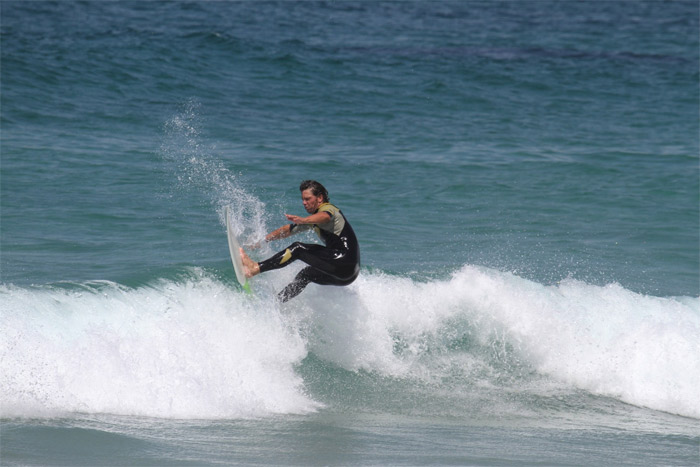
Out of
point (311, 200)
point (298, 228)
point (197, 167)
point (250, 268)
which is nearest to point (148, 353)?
point (250, 268)

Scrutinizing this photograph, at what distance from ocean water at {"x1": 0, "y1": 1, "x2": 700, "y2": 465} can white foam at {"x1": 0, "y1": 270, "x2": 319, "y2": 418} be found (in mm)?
27

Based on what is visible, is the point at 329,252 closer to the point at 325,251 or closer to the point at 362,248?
the point at 325,251

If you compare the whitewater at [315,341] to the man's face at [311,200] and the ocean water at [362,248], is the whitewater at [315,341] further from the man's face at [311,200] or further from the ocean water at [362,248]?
the man's face at [311,200]

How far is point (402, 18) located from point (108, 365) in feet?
85.9

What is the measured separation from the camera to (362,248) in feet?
39.4

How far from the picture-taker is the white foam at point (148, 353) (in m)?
7.41

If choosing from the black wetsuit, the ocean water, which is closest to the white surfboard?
the black wetsuit

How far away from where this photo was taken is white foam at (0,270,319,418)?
741 cm

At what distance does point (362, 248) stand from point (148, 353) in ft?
15.0

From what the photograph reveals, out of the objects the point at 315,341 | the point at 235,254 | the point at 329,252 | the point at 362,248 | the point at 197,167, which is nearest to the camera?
the point at 329,252

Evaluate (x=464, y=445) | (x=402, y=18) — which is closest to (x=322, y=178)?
(x=464, y=445)

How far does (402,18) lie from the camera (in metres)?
32.0

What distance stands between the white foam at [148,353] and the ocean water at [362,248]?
27 mm

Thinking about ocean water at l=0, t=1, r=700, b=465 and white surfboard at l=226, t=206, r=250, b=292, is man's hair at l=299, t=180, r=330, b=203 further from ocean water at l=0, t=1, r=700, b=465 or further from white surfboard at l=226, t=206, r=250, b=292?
ocean water at l=0, t=1, r=700, b=465
